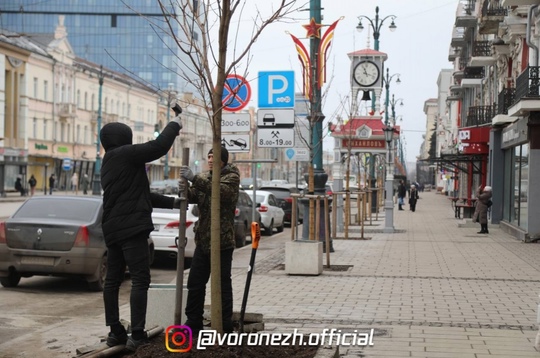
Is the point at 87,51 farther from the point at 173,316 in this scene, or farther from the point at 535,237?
the point at 173,316

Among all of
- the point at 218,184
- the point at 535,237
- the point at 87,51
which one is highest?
the point at 87,51

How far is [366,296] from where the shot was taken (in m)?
11.9

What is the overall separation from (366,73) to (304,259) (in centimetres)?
2352

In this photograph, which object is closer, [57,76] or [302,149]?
[302,149]

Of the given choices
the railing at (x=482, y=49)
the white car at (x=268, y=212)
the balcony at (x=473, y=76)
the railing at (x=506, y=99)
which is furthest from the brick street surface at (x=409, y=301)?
the balcony at (x=473, y=76)

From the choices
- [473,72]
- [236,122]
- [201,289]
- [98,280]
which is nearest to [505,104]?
[236,122]

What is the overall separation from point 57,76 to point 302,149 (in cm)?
5694

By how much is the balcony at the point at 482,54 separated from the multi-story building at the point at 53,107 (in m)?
27.2

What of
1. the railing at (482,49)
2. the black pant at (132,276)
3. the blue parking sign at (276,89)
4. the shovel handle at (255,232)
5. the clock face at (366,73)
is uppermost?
the railing at (482,49)

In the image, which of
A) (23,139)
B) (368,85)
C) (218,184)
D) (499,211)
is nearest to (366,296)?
(218,184)

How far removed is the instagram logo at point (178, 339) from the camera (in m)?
6.86

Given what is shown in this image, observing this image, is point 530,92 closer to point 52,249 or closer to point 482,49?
point 52,249

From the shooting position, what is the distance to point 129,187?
7.31 metres

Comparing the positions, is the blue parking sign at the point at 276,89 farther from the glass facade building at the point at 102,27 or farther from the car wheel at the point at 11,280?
the glass facade building at the point at 102,27
